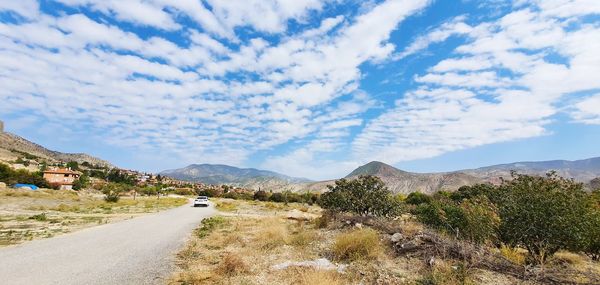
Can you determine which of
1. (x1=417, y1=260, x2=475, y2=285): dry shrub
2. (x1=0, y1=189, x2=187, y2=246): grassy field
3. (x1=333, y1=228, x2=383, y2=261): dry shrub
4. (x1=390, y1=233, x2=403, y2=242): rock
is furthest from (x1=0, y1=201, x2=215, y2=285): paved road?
(x1=390, y1=233, x2=403, y2=242): rock

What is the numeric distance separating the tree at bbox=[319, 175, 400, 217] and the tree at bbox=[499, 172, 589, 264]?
687 inches

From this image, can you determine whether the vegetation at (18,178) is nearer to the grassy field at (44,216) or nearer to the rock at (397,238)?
the grassy field at (44,216)

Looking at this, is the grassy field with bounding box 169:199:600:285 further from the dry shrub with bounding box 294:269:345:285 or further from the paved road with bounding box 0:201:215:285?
the paved road with bounding box 0:201:215:285

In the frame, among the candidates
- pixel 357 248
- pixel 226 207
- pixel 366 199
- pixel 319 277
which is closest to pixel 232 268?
pixel 319 277

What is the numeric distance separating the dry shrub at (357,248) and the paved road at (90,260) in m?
5.18

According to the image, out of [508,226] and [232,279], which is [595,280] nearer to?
[508,226]

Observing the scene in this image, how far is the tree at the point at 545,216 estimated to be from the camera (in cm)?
1144

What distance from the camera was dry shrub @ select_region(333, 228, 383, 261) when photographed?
35.4 feet

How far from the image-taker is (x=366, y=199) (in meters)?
30.8

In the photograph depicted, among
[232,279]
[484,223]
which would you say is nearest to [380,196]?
[484,223]

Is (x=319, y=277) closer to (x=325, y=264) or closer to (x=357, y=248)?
(x=325, y=264)

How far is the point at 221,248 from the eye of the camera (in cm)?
1418

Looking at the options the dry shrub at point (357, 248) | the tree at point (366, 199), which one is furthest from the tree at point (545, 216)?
the tree at point (366, 199)

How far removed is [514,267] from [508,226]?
480 centimetres
